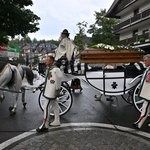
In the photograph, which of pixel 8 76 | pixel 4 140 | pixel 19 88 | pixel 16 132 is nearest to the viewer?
pixel 4 140

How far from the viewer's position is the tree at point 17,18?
1473 cm

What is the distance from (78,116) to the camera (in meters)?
5.50

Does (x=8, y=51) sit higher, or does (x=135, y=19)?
(x=135, y=19)

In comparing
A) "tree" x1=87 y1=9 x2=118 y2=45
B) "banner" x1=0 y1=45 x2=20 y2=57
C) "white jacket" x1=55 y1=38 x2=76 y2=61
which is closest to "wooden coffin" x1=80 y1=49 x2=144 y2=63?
"white jacket" x1=55 y1=38 x2=76 y2=61

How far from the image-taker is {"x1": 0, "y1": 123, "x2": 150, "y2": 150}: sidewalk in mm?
3688

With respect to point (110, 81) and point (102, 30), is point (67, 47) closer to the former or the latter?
point (110, 81)

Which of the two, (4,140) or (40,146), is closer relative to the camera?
(40,146)

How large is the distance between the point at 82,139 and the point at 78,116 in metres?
1.49

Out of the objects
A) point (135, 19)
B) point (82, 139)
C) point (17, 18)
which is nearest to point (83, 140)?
point (82, 139)

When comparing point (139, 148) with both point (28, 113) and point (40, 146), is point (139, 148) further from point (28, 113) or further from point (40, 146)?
point (28, 113)

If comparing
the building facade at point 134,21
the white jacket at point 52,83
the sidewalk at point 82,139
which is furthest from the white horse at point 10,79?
the building facade at point 134,21

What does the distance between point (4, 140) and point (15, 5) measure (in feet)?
43.1

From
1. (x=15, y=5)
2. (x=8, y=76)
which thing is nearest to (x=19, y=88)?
(x=8, y=76)

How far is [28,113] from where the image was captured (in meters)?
5.75
